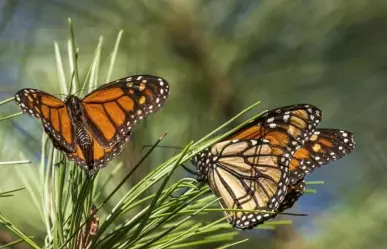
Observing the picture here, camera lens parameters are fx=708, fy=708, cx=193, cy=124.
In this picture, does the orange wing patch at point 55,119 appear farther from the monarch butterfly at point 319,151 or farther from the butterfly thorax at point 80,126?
the monarch butterfly at point 319,151

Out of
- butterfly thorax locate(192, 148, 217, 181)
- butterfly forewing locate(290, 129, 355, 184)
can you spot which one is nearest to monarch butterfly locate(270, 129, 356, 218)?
butterfly forewing locate(290, 129, 355, 184)

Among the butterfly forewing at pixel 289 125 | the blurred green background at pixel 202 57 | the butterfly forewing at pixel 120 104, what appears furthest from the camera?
the blurred green background at pixel 202 57

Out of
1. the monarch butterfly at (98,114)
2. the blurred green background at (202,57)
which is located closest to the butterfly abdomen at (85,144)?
the monarch butterfly at (98,114)

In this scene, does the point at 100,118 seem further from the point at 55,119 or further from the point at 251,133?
the point at 251,133

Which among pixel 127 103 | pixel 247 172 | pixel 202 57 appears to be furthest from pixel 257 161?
pixel 127 103

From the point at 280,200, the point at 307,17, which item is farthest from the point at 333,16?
the point at 280,200

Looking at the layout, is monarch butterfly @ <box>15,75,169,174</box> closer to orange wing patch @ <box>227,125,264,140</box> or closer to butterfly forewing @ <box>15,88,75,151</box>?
butterfly forewing @ <box>15,88,75,151</box>

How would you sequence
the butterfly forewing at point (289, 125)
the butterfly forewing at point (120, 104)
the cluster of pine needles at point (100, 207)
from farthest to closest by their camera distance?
the butterfly forewing at point (289, 125) < the butterfly forewing at point (120, 104) < the cluster of pine needles at point (100, 207)
